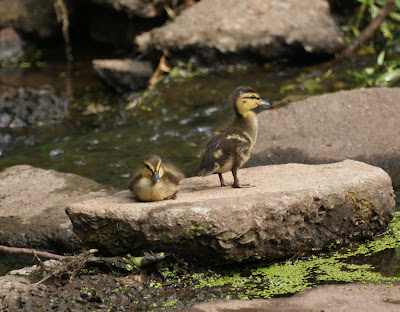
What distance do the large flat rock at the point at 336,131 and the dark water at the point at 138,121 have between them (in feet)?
3.50

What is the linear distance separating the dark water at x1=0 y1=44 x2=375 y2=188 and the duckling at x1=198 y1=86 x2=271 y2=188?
2158mm

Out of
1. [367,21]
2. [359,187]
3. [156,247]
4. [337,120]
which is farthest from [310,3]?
[156,247]

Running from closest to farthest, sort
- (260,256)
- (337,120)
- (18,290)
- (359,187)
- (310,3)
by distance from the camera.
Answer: (18,290), (260,256), (359,187), (337,120), (310,3)

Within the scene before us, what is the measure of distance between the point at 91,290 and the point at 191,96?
653cm

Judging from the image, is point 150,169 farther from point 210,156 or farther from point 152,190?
point 210,156

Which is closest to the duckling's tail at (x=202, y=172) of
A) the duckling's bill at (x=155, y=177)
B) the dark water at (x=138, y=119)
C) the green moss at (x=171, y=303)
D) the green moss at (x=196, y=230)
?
the duckling's bill at (x=155, y=177)

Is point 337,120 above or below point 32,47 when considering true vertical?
above

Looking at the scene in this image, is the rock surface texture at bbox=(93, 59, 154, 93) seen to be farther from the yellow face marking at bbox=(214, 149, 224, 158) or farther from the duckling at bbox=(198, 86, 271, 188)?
the yellow face marking at bbox=(214, 149, 224, 158)

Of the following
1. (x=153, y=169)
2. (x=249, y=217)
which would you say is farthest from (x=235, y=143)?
(x=249, y=217)

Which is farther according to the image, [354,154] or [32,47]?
[32,47]

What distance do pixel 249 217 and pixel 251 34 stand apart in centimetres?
756

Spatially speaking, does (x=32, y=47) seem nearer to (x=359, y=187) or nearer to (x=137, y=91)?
(x=137, y=91)

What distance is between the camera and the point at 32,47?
15.2 m

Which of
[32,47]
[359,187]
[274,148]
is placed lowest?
[32,47]
